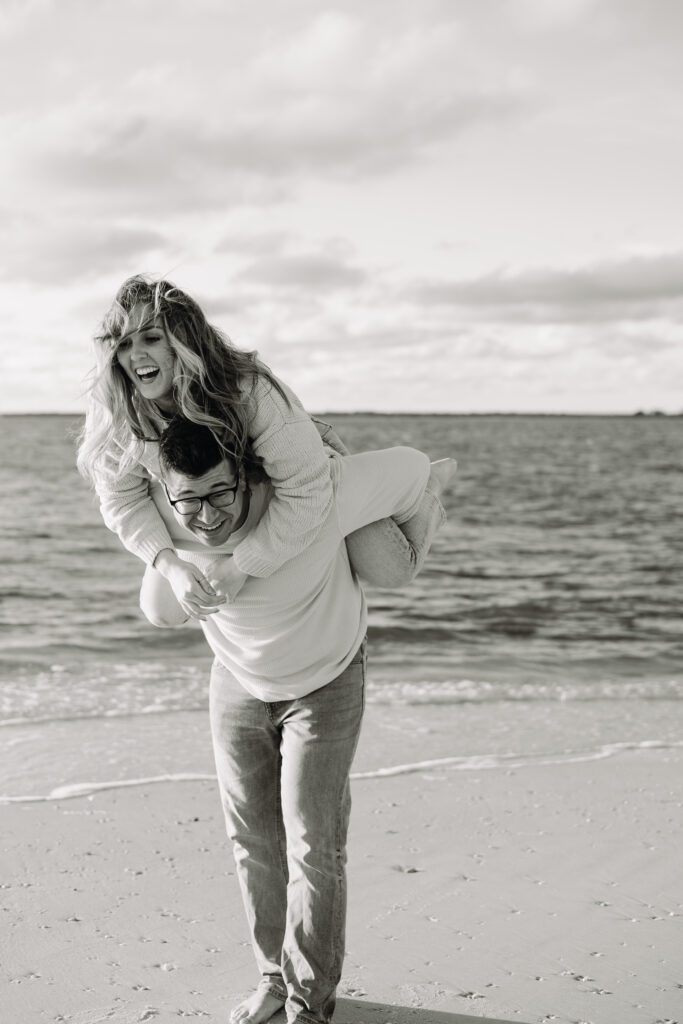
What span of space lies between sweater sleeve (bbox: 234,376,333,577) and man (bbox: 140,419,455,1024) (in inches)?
3.1

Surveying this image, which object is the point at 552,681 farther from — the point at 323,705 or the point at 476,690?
the point at 323,705

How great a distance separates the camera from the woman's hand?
2699 millimetres

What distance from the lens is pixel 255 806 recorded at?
2926mm

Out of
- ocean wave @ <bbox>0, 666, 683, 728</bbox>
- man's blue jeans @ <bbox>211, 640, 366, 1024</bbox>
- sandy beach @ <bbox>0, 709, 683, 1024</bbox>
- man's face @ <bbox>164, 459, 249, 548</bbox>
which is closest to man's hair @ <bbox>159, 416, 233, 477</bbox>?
man's face @ <bbox>164, 459, 249, 548</bbox>

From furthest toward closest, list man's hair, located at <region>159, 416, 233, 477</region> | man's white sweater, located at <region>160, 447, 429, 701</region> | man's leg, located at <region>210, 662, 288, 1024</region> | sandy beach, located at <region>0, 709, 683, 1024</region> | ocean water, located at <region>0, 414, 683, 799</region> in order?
1. ocean water, located at <region>0, 414, 683, 799</region>
2. sandy beach, located at <region>0, 709, 683, 1024</region>
3. man's leg, located at <region>210, 662, 288, 1024</region>
4. man's white sweater, located at <region>160, 447, 429, 701</region>
5. man's hair, located at <region>159, 416, 233, 477</region>

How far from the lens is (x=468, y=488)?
31.8 m

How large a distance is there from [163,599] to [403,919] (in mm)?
1687

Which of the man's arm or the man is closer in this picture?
the man

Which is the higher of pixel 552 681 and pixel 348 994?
pixel 348 994

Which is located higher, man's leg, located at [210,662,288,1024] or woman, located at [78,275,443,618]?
woman, located at [78,275,443,618]

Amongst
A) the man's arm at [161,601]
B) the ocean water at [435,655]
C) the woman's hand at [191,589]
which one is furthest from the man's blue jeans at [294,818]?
the ocean water at [435,655]

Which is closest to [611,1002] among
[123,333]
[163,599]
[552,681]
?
[163,599]

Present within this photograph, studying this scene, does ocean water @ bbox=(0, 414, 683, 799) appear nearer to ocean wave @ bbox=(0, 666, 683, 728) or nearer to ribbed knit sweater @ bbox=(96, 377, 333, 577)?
ocean wave @ bbox=(0, 666, 683, 728)

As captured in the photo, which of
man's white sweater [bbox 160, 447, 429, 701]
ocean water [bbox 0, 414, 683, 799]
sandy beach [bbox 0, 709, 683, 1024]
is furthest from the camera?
ocean water [bbox 0, 414, 683, 799]
